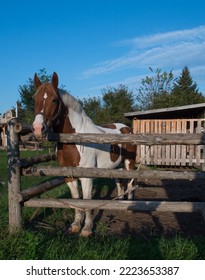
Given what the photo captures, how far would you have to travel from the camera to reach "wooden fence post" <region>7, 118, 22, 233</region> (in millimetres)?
3869

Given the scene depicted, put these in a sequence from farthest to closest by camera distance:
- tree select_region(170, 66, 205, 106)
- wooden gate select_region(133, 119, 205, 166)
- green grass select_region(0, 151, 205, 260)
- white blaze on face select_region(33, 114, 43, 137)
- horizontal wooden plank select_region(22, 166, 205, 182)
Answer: tree select_region(170, 66, 205, 106)
wooden gate select_region(133, 119, 205, 166)
horizontal wooden plank select_region(22, 166, 205, 182)
white blaze on face select_region(33, 114, 43, 137)
green grass select_region(0, 151, 205, 260)

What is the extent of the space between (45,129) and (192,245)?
7.30 feet

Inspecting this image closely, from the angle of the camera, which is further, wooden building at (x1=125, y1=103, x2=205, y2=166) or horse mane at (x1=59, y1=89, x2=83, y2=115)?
wooden building at (x1=125, y1=103, x2=205, y2=166)

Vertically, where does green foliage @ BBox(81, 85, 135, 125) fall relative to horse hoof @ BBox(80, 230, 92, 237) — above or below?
above

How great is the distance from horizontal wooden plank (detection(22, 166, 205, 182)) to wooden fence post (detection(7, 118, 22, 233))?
0.73 ft

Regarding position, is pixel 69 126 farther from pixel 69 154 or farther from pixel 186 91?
pixel 186 91

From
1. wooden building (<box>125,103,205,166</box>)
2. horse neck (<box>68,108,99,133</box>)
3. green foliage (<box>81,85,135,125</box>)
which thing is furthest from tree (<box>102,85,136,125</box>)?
horse neck (<box>68,108,99,133</box>)

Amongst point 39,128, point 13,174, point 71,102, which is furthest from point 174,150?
point 39,128

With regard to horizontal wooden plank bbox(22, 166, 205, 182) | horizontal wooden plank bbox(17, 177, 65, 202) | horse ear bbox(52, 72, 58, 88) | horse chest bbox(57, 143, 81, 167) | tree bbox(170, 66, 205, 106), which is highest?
tree bbox(170, 66, 205, 106)

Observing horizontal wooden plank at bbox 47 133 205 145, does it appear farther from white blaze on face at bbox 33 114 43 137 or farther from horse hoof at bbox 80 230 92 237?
horse hoof at bbox 80 230 92 237

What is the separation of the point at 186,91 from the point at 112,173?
138 feet
